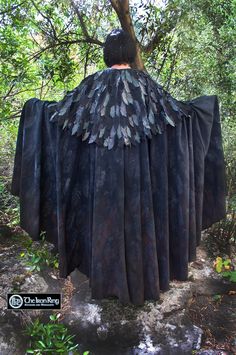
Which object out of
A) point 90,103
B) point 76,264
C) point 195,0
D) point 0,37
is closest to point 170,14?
point 195,0

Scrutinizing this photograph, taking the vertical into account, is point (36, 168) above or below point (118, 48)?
below

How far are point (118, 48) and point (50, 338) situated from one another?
1673 mm

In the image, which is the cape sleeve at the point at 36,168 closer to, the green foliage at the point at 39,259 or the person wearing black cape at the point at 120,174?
the person wearing black cape at the point at 120,174

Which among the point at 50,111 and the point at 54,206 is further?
the point at 54,206

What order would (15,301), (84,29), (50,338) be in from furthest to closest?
(84,29)
(15,301)
(50,338)

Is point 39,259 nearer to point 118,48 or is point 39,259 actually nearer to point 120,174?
point 120,174

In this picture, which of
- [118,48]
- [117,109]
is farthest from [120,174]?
[118,48]

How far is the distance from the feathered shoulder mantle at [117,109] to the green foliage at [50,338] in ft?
3.76

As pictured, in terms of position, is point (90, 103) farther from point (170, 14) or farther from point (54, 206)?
point (170, 14)

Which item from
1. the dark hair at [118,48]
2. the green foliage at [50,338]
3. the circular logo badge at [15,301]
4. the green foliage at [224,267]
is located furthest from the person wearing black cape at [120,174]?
the green foliage at [224,267]

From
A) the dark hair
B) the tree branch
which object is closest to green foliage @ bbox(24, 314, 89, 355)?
the dark hair

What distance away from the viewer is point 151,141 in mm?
1862

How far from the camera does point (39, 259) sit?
101 inches

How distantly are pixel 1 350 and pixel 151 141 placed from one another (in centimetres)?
147
